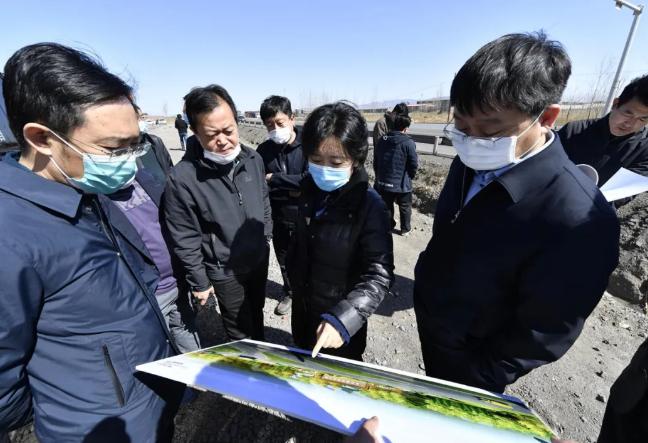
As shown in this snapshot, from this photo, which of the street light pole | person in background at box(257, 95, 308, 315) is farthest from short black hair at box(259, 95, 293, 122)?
the street light pole

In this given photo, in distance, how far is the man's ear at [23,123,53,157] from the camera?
106 centimetres

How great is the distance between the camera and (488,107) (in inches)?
43.3

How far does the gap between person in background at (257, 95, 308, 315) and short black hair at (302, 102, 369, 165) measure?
156 cm

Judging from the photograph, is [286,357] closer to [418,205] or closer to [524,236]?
[524,236]

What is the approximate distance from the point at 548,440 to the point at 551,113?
3.50 feet

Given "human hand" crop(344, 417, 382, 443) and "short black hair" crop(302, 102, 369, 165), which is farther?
"short black hair" crop(302, 102, 369, 165)

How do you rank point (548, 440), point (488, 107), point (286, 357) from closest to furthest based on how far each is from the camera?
point (548, 440) < point (488, 107) < point (286, 357)

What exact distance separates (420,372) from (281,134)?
272 cm

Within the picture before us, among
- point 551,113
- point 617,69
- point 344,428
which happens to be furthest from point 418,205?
point 617,69

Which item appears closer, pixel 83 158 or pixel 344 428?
pixel 344 428

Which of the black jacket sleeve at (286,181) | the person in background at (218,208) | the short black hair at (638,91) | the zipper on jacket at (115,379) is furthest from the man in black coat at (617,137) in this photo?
the zipper on jacket at (115,379)

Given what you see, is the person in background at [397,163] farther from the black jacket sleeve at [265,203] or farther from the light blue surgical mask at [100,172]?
the light blue surgical mask at [100,172]

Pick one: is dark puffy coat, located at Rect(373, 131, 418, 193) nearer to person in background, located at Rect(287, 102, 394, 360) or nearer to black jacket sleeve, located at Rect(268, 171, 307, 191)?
black jacket sleeve, located at Rect(268, 171, 307, 191)

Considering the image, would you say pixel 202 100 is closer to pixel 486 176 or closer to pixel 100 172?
pixel 100 172
